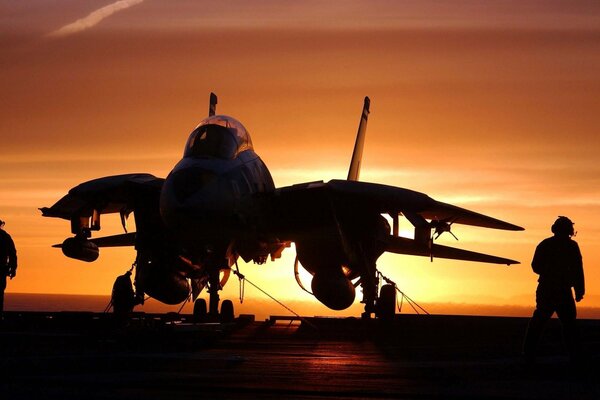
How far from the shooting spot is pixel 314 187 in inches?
953

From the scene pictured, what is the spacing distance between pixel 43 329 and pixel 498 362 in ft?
39.5

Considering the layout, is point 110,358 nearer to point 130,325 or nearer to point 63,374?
point 63,374

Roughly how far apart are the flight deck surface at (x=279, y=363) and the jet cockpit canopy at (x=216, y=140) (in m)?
3.74

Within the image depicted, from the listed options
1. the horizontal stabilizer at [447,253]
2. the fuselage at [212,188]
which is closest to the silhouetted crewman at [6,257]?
the fuselage at [212,188]

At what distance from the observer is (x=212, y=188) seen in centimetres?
2195

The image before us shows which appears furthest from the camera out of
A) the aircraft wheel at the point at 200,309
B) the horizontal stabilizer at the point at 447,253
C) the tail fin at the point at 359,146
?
the tail fin at the point at 359,146

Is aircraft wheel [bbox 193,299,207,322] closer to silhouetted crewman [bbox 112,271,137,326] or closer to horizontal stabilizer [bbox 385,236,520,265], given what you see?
silhouetted crewman [bbox 112,271,137,326]

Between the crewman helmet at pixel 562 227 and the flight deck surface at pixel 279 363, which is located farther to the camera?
the crewman helmet at pixel 562 227

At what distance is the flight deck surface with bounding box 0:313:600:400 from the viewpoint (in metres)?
11.4

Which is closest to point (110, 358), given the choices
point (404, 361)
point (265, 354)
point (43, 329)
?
point (265, 354)

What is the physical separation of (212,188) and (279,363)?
765cm

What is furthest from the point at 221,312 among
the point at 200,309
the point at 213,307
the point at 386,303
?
the point at 386,303

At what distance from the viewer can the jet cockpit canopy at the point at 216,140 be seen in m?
23.3

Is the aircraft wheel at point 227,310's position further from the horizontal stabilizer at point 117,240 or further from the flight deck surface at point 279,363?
the horizontal stabilizer at point 117,240
